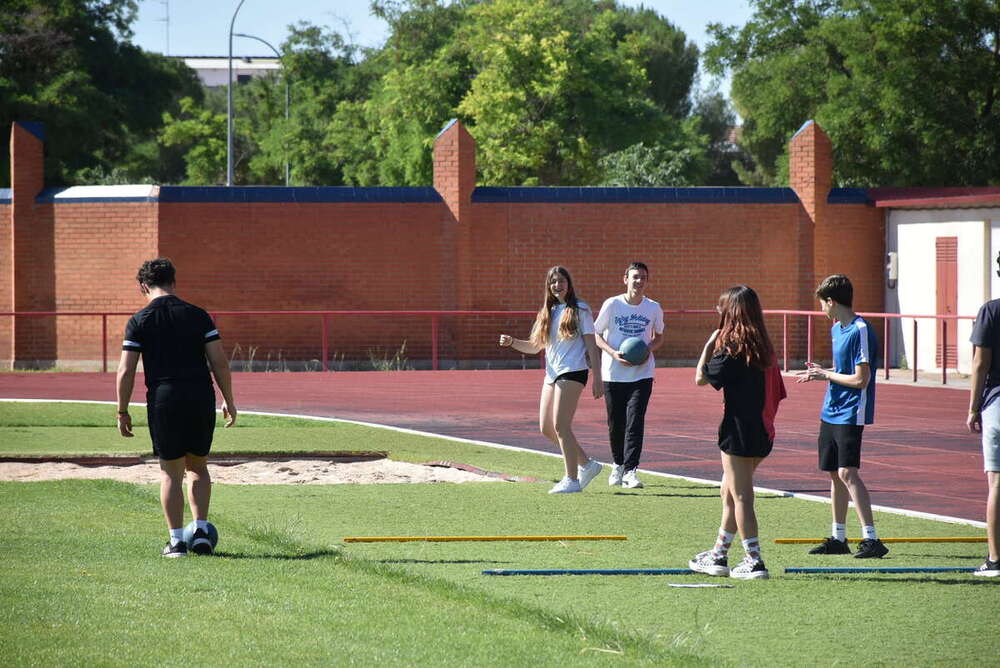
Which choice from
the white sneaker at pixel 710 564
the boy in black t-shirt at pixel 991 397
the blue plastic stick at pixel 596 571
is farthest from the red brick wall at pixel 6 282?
the boy in black t-shirt at pixel 991 397

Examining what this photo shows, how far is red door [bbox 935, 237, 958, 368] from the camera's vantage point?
1001 inches

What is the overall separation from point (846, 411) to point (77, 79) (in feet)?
131

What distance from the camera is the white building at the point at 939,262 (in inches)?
987

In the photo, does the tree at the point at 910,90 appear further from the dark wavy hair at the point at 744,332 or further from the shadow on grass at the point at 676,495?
the dark wavy hair at the point at 744,332

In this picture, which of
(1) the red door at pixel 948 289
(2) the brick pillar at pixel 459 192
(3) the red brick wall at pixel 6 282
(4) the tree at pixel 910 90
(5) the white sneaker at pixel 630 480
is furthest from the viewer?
(4) the tree at pixel 910 90

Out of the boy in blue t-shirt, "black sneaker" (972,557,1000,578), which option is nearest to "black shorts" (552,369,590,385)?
the boy in blue t-shirt

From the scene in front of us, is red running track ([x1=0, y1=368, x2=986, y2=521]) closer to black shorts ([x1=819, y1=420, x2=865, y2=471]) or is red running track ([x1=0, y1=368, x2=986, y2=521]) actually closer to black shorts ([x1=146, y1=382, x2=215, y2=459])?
black shorts ([x1=819, y1=420, x2=865, y2=471])

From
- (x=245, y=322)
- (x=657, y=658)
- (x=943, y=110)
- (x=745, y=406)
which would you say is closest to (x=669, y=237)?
(x=245, y=322)

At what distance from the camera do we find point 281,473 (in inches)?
517

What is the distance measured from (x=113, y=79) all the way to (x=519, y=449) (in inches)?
1574

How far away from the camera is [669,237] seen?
92.5 ft

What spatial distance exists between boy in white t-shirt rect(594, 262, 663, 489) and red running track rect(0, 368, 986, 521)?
3.63 feet

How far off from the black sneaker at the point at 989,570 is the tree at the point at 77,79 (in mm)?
38341

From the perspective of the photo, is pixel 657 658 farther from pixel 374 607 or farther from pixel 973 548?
pixel 973 548
